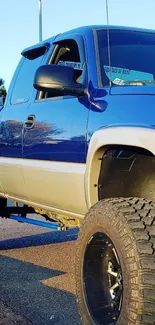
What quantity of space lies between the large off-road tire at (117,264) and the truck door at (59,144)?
48cm

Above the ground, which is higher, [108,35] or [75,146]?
[108,35]

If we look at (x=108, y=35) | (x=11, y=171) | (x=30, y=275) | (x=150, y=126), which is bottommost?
(x=30, y=275)

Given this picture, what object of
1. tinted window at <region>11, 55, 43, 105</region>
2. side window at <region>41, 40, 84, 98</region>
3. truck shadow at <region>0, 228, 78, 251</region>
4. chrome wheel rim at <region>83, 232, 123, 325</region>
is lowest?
truck shadow at <region>0, 228, 78, 251</region>

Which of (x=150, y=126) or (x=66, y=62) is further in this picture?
(x=66, y=62)

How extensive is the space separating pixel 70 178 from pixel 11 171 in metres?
1.12

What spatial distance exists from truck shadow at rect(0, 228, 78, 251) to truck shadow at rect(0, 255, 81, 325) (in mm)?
940

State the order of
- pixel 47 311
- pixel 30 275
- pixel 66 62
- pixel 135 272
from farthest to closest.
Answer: pixel 30 275 → pixel 66 62 → pixel 47 311 → pixel 135 272

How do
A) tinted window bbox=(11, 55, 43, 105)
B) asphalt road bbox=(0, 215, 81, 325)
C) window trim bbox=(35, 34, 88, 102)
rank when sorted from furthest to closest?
tinted window bbox=(11, 55, 43, 105)
asphalt road bbox=(0, 215, 81, 325)
window trim bbox=(35, 34, 88, 102)

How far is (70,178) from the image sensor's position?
3.71 metres

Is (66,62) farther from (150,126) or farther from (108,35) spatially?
(150,126)

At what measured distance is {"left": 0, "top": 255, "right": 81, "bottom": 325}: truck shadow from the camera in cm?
402

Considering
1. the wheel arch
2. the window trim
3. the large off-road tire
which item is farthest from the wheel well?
the window trim

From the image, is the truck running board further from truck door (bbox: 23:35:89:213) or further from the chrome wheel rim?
the chrome wheel rim

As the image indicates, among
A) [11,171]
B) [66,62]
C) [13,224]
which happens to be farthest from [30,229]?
[66,62]
